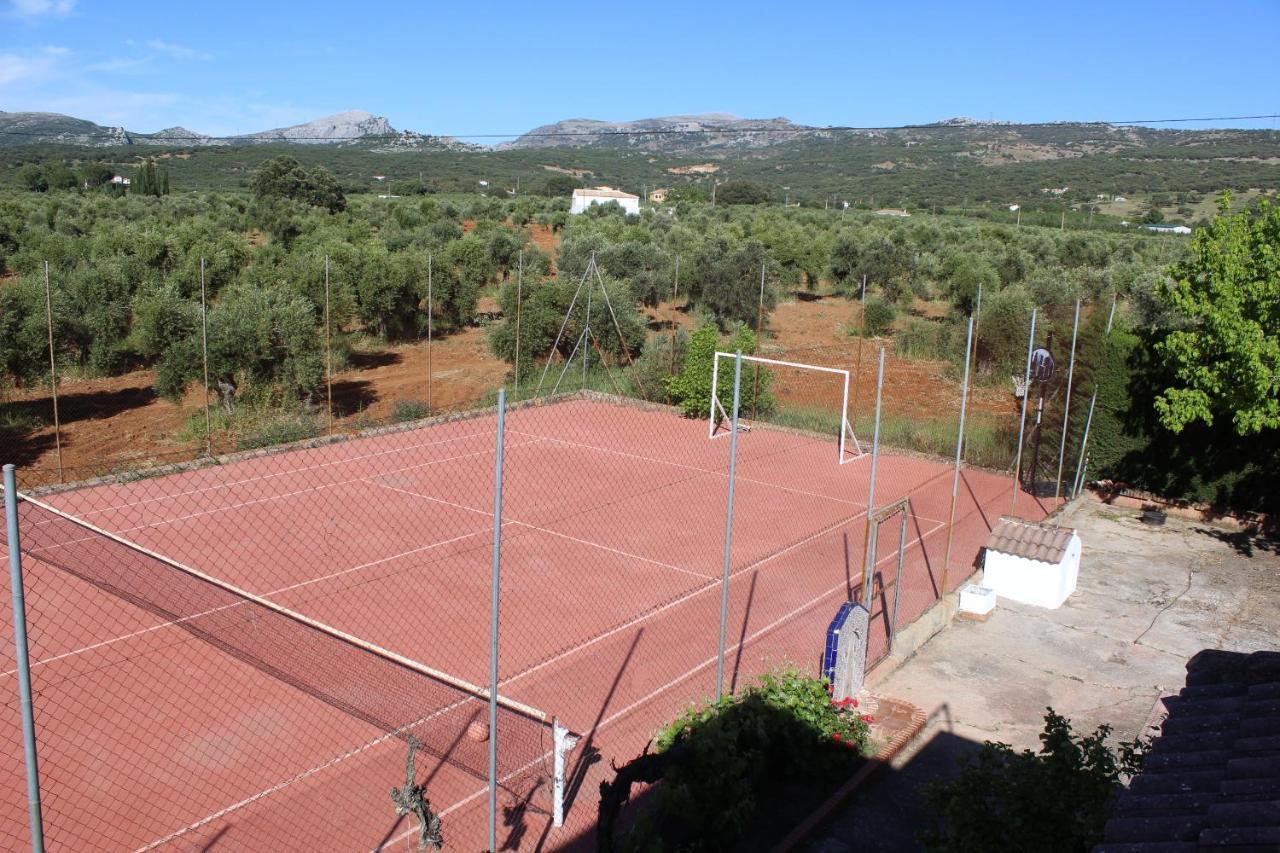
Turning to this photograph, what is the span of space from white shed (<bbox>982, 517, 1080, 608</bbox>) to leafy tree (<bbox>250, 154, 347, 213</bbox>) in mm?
45779

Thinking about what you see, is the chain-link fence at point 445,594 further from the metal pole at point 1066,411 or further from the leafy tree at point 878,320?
the leafy tree at point 878,320

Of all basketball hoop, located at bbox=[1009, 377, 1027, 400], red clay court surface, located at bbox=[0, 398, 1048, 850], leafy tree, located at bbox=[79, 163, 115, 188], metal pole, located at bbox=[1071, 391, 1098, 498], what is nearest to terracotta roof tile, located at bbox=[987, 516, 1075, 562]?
red clay court surface, located at bbox=[0, 398, 1048, 850]

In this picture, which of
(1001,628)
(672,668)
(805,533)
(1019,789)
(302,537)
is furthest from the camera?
(805,533)

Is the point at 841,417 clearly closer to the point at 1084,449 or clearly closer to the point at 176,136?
the point at 1084,449

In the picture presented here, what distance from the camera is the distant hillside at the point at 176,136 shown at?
87.9 meters

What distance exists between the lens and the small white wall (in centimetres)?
1066

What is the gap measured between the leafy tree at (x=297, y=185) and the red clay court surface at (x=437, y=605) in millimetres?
38520

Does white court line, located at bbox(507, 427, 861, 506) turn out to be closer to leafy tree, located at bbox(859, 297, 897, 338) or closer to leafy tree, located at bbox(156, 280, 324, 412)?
leafy tree, located at bbox(156, 280, 324, 412)

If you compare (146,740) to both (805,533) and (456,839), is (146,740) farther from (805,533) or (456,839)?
(805,533)

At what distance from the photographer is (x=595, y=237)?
3344 cm

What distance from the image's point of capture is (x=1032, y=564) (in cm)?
1072

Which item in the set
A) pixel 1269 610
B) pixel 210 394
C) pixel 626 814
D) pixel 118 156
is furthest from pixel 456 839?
pixel 118 156

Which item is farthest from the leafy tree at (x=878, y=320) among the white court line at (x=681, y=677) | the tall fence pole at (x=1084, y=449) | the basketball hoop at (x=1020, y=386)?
the white court line at (x=681, y=677)

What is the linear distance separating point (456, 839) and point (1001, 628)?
6241 millimetres
